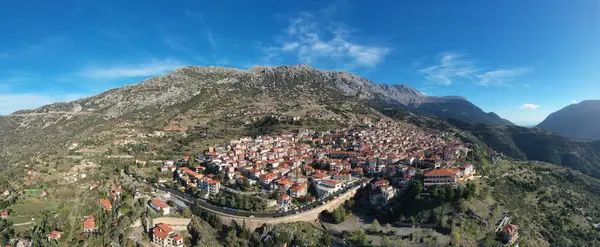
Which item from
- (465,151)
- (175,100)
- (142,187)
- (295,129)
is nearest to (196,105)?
(175,100)

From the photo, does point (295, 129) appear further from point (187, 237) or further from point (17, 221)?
point (17, 221)

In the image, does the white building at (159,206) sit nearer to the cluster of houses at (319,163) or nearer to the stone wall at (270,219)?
the stone wall at (270,219)

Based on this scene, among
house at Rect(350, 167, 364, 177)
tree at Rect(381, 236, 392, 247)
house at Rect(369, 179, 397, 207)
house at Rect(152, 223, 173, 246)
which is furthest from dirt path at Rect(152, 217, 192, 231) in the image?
house at Rect(350, 167, 364, 177)

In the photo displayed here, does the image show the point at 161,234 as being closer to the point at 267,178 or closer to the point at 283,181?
the point at 267,178

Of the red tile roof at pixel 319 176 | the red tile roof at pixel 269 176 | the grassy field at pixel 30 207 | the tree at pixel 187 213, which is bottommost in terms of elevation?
the tree at pixel 187 213

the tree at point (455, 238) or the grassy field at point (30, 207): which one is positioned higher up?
the grassy field at point (30, 207)

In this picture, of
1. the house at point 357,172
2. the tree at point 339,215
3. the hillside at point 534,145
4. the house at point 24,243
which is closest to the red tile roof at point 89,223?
the house at point 24,243

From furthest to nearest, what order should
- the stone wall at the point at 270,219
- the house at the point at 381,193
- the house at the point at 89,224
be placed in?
the house at the point at 381,193 → the stone wall at the point at 270,219 → the house at the point at 89,224
